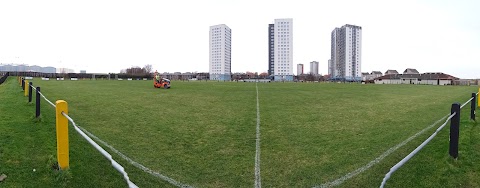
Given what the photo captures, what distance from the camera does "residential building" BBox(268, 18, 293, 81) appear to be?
149m

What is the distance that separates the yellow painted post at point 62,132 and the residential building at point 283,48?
145584 millimetres

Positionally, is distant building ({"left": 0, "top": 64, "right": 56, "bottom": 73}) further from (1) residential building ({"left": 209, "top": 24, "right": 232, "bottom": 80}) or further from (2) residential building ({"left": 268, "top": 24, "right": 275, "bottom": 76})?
(2) residential building ({"left": 268, "top": 24, "right": 275, "bottom": 76})

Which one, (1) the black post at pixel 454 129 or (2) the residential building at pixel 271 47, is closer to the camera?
(1) the black post at pixel 454 129

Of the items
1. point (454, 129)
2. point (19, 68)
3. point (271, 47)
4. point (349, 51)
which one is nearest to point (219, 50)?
point (271, 47)

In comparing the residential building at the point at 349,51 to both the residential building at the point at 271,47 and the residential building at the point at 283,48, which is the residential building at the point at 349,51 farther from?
the residential building at the point at 271,47

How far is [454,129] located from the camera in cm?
533

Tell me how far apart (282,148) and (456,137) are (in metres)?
3.33

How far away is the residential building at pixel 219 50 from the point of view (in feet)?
526

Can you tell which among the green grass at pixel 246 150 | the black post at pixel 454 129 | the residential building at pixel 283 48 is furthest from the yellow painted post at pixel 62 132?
the residential building at pixel 283 48

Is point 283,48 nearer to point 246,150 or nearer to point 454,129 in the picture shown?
point 246,150

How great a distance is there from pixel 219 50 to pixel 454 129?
158097 mm

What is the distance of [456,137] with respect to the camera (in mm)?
5387

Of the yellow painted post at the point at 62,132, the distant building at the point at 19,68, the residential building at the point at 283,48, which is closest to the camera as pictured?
the yellow painted post at the point at 62,132

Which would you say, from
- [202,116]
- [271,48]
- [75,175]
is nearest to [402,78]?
[271,48]
